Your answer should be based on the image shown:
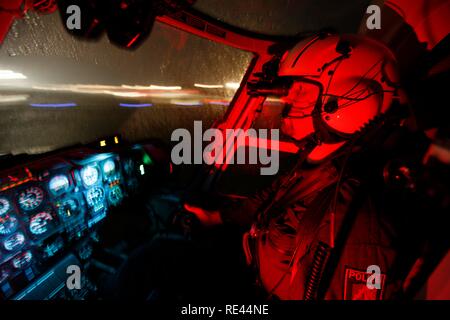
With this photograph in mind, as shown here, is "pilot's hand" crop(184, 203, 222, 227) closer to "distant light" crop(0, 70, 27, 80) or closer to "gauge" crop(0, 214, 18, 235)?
"gauge" crop(0, 214, 18, 235)

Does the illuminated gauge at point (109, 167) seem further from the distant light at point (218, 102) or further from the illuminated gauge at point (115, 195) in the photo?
the distant light at point (218, 102)

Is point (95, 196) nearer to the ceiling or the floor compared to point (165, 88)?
nearer to the floor

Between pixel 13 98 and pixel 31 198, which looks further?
pixel 13 98

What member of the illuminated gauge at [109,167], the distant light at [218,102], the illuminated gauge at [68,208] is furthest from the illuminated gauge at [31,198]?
the distant light at [218,102]

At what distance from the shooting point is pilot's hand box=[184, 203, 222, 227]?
6.62ft

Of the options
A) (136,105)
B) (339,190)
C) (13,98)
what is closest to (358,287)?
(339,190)

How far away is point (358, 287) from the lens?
0.72 metres

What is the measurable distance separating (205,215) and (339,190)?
1.42 metres

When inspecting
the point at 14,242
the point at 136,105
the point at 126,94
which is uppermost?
the point at 126,94

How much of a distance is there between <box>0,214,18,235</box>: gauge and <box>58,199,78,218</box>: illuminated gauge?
0.29 meters

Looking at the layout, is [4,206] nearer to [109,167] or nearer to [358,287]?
[109,167]

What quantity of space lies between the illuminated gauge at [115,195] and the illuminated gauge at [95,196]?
86 mm
